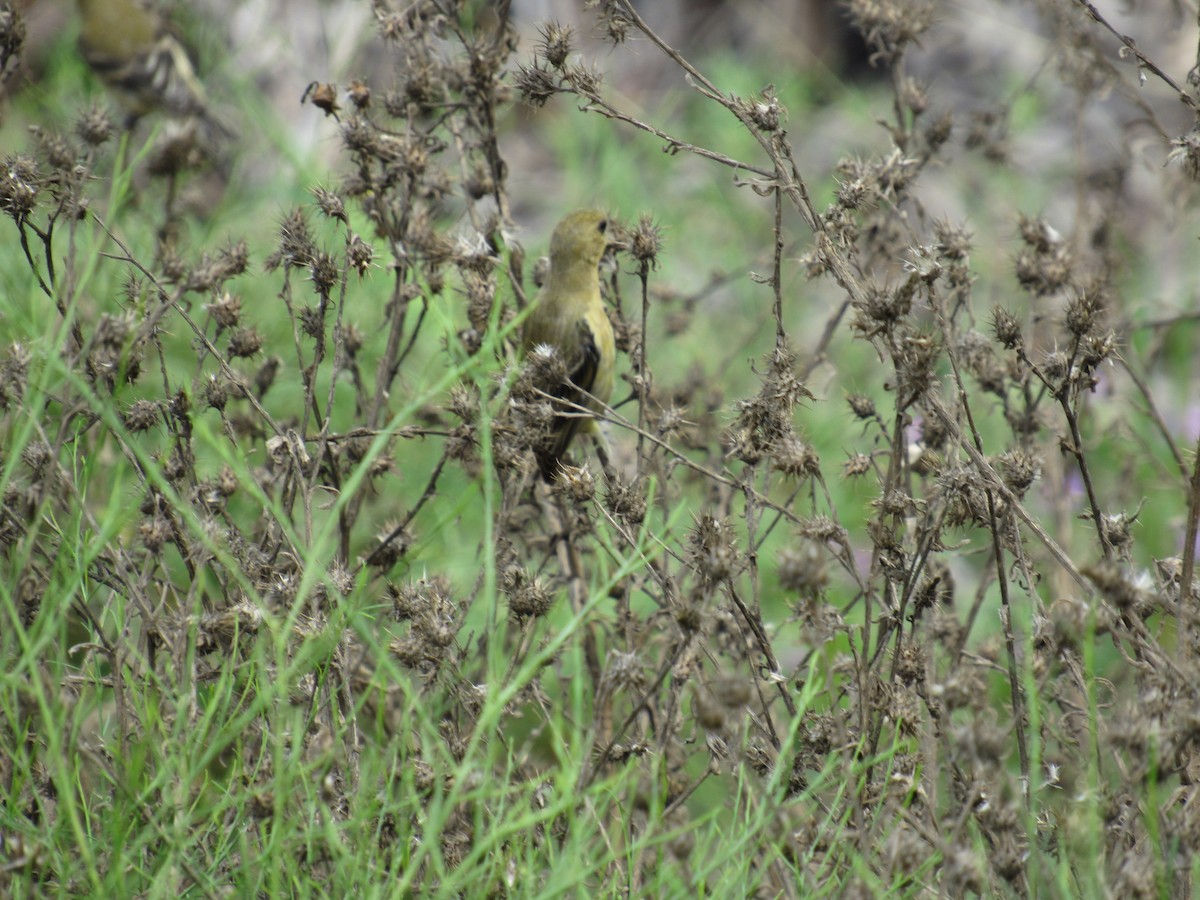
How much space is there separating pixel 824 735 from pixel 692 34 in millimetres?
7144

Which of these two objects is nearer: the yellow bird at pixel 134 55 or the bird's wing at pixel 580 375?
the bird's wing at pixel 580 375

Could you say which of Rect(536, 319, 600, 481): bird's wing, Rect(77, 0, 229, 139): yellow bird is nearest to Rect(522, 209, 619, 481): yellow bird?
Rect(536, 319, 600, 481): bird's wing

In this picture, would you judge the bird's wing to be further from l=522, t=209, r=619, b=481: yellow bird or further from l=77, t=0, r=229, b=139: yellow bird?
l=77, t=0, r=229, b=139: yellow bird

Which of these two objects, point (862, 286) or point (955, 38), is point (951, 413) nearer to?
point (862, 286)

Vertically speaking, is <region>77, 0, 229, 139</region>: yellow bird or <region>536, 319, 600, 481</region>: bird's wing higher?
<region>77, 0, 229, 139</region>: yellow bird

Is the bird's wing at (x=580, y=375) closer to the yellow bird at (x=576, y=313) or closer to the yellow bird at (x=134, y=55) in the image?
the yellow bird at (x=576, y=313)

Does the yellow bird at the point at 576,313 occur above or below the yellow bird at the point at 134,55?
below

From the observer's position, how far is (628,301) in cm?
504

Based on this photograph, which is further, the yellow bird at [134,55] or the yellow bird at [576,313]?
the yellow bird at [134,55]

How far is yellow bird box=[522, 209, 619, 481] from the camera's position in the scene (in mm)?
2910

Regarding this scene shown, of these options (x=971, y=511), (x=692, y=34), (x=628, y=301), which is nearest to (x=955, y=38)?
(x=692, y=34)

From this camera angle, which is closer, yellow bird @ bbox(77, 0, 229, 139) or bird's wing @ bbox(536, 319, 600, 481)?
bird's wing @ bbox(536, 319, 600, 481)

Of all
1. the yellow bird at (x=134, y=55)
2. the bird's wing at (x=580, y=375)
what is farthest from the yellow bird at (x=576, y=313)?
the yellow bird at (x=134, y=55)

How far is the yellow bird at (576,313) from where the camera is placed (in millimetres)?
2910
